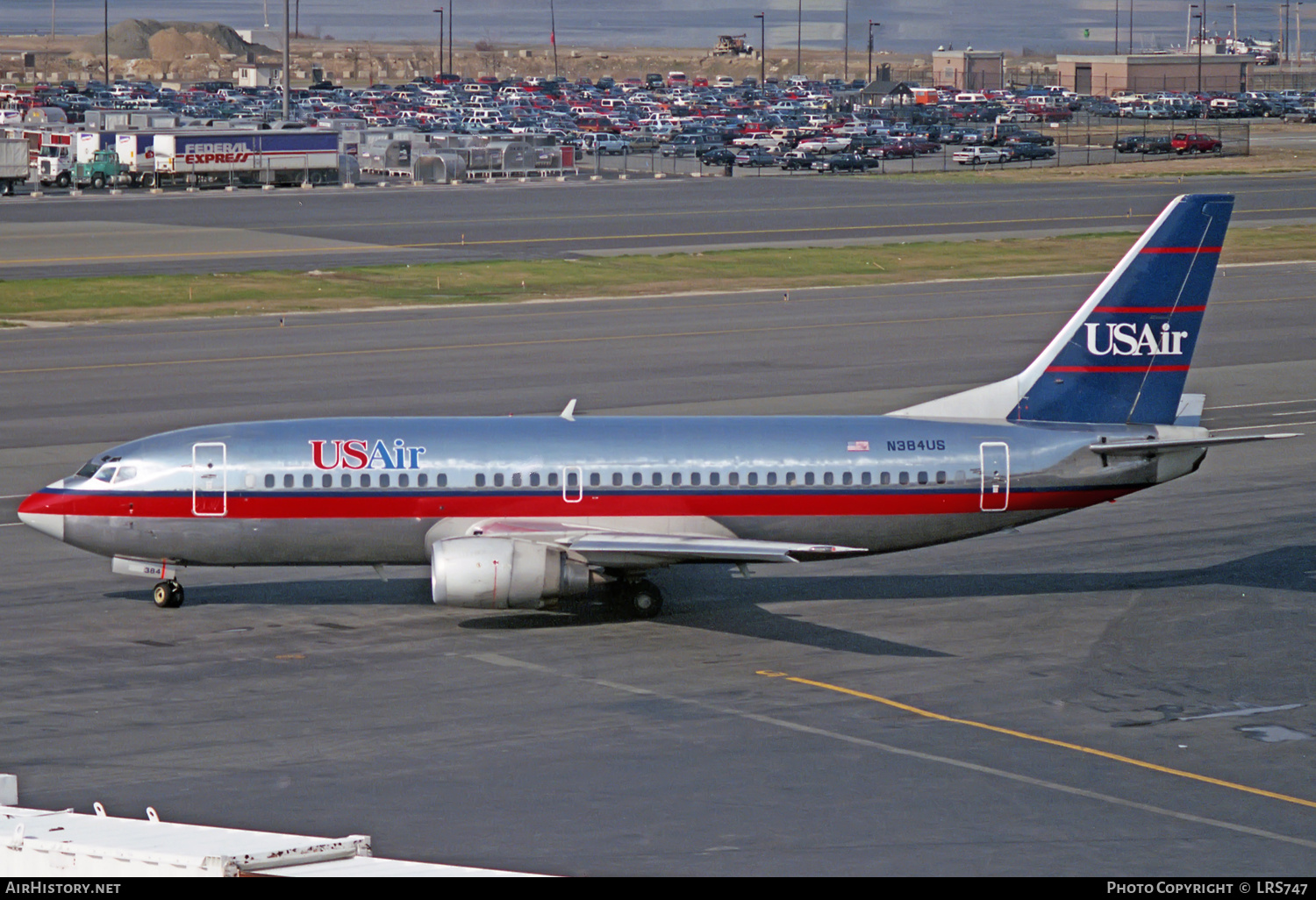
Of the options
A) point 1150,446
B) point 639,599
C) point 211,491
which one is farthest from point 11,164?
point 1150,446

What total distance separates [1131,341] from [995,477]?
4.65m

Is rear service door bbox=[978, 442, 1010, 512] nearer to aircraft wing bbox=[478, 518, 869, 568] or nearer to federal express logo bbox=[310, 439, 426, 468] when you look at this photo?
aircraft wing bbox=[478, 518, 869, 568]

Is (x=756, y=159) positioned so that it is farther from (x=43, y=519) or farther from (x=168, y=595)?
(x=43, y=519)

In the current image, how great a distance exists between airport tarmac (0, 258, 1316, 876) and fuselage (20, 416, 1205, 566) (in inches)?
74.4

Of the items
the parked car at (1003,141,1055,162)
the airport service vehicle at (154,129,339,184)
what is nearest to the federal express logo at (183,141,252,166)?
the airport service vehicle at (154,129,339,184)

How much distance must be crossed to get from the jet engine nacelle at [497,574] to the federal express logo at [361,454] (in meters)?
2.52

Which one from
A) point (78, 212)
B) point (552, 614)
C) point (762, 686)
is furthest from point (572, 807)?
point (78, 212)

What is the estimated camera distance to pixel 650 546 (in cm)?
3372

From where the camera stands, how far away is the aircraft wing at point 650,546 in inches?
1286

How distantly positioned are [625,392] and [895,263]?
134ft

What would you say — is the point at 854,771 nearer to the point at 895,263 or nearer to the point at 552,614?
the point at 552,614

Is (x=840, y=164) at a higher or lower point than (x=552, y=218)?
higher

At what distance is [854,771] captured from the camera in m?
Result: 26.7

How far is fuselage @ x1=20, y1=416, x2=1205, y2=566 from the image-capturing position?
116 ft
